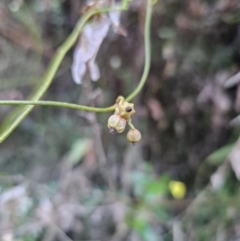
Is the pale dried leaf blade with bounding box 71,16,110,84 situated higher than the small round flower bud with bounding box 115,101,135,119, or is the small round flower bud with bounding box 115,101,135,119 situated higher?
the pale dried leaf blade with bounding box 71,16,110,84

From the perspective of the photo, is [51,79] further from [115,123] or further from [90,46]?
[115,123]

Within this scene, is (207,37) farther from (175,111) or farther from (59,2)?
(59,2)

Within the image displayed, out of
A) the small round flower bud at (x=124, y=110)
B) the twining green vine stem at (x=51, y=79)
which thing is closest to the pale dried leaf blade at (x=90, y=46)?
the twining green vine stem at (x=51, y=79)

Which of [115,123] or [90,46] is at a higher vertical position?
[90,46]

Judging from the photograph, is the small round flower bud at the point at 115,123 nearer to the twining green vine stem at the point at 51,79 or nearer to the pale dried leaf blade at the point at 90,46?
the twining green vine stem at the point at 51,79

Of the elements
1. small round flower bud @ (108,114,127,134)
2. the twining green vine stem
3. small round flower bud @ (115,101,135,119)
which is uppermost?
the twining green vine stem

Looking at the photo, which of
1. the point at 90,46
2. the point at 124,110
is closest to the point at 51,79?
the point at 90,46

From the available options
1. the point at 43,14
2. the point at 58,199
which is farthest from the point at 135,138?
the point at 43,14

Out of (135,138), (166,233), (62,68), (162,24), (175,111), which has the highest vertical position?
(62,68)

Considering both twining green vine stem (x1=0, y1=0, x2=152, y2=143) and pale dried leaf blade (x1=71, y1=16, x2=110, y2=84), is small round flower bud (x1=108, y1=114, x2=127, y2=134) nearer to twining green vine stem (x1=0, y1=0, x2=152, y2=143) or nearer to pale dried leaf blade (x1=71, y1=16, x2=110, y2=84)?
twining green vine stem (x1=0, y1=0, x2=152, y2=143)

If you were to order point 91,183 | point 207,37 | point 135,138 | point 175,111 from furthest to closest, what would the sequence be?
point 91,183 → point 175,111 → point 207,37 → point 135,138

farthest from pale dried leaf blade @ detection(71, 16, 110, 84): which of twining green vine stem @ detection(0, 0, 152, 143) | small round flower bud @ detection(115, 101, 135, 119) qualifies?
small round flower bud @ detection(115, 101, 135, 119)
